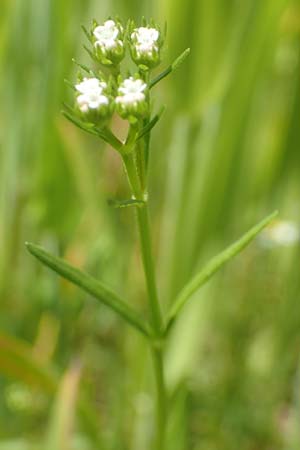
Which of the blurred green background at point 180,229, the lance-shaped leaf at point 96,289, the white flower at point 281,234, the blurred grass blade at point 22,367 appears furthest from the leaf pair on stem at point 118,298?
the white flower at point 281,234

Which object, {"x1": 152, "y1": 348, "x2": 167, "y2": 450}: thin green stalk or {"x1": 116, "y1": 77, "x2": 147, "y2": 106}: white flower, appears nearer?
{"x1": 116, "y1": 77, "x2": 147, "y2": 106}: white flower

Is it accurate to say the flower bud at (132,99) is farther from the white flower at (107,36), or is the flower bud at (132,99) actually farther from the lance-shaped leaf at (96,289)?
the lance-shaped leaf at (96,289)

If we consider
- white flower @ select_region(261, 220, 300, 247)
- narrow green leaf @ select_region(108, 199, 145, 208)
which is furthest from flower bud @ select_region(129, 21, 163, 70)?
white flower @ select_region(261, 220, 300, 247)

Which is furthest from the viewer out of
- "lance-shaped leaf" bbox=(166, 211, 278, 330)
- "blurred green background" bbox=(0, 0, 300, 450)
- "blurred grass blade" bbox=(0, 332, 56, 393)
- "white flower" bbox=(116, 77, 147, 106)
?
"blurred green background" bbox=(0, 0, 300, 450)

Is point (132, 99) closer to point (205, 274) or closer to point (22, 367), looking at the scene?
point (205, 274)

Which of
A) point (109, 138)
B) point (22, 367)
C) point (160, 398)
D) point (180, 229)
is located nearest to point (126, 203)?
point (109, 138)

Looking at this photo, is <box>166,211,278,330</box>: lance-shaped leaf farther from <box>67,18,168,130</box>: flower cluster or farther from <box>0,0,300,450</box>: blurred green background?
<box>0,0,300,450</box>: blurred green background

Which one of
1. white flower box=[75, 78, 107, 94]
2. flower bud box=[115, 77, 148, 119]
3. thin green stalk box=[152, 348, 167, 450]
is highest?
white flower box=[75, 78, 107, 94]
